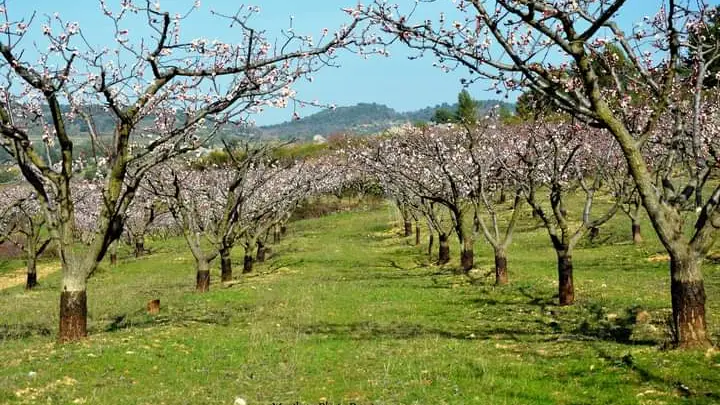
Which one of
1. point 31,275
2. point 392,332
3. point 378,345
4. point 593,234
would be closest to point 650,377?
point 378,345

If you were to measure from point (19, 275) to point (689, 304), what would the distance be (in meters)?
58.9

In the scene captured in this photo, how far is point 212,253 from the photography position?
30.1m

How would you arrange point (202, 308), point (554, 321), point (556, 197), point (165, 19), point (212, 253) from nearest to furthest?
1. point (165, 19)
2. point (554, 321)
3. point (556, 197)
4. point (202, 308)
5. point (212, 253)

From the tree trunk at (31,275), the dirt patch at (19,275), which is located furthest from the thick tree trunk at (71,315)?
the dirt patch at (19,275)

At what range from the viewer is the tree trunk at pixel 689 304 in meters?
11.6

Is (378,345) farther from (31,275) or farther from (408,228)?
(408,228)

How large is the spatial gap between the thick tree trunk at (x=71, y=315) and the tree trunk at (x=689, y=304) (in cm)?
1284

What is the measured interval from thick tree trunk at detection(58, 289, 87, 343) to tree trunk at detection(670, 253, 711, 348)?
1284 centimetres

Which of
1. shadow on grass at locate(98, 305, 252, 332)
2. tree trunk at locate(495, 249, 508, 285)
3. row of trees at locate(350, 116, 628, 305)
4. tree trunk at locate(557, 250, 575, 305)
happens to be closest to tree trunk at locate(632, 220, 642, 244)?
row of trees at locate(350, 116, 628, 305)

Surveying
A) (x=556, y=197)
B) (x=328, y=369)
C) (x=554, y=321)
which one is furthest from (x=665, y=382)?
(x=556, y=197)

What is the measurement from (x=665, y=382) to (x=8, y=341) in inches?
644

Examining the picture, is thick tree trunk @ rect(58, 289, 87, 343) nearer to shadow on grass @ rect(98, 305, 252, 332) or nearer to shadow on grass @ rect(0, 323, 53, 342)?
shadow on grass @ rect(98, 305, 252, 332)

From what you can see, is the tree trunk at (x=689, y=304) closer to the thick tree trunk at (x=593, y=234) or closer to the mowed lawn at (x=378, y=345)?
Result: the mowed lawn at (x=378, y=345)

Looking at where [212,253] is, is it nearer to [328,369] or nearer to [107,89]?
[107,89]
